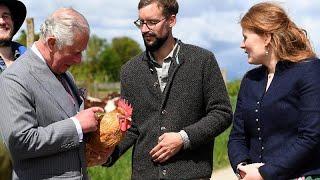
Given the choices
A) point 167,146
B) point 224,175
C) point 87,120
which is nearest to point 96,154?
point 87,120

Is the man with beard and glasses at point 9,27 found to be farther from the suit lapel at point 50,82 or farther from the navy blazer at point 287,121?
the navy blazer at point 287,121

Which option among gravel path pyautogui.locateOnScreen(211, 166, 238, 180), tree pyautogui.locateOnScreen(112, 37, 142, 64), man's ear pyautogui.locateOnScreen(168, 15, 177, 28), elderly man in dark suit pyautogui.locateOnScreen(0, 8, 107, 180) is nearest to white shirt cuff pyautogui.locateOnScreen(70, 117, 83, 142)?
elderly man in dark suit pyautogui.locateOnScreen(0, 8, 107, 180)

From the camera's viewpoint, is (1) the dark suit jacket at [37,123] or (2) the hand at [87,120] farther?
(2) the hand at [87,120]

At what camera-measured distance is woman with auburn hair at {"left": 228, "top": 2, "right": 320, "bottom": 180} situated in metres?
3.88

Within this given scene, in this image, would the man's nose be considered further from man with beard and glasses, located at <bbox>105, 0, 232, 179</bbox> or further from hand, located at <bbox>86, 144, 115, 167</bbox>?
hand, located at <bbox>86, 144, 115, 167</bbox>

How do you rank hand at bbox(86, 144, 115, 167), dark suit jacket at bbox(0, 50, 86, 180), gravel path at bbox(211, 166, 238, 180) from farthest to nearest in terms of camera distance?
A: gravel path at bbox(211, 166, 238, 180) → hand at bbox(86, 144, 115, 167) → dark suit jacket at bbox(0, 50, 86, 180)

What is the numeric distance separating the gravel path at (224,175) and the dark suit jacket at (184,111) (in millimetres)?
5211

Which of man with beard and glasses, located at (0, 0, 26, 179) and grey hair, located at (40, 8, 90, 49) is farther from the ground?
grey hair, located at (40, 8, 90, 49)

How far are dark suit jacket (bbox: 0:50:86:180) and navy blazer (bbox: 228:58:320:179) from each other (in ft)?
3.22

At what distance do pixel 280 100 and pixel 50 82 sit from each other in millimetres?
1209

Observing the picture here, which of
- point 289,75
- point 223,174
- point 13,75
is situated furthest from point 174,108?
point 223,174

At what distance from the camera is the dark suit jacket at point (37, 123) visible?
3551 millimetres

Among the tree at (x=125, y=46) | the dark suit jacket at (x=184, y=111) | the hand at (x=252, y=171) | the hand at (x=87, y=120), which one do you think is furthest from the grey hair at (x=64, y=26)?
the tree at (x=125, y=46)

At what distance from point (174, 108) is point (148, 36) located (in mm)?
471
